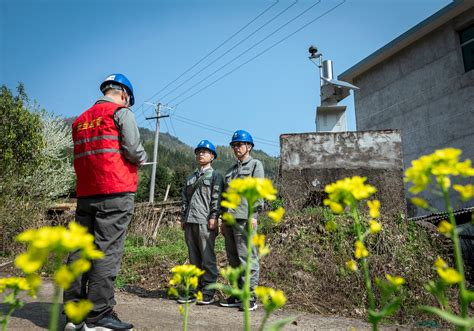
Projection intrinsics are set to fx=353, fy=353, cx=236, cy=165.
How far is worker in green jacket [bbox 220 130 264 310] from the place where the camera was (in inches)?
142

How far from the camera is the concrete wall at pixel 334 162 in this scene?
6195 millimetres

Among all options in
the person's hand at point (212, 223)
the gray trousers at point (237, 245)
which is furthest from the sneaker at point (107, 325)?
the person's hand at point (212, 223)

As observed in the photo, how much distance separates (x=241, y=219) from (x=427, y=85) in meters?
10.8

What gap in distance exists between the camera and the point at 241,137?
4.19 metres

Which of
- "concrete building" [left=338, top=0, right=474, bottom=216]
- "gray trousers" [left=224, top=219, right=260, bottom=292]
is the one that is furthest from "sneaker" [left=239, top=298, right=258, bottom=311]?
"concrete building" [left=338, top=0, right=474, bottom=216]

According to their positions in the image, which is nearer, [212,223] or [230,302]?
[230,302]

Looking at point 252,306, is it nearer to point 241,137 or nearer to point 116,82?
point 241,137

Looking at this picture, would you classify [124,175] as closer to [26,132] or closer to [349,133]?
[349,133]

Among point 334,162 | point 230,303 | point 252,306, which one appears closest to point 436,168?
point 252,306

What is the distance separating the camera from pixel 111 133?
2705mm

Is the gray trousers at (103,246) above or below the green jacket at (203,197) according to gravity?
below

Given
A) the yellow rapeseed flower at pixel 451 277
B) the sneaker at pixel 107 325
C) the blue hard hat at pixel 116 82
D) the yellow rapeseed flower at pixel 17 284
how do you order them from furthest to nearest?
the blue hard hat at pixel 116 82 < the sneaker at pixel 107 325 < the yellow rapeseed flower at pixel 17 284 < the yellow rapeseed flower at pixel 451 277

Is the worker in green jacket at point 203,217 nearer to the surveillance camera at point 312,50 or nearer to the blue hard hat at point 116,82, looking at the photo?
the blue hard hat at point 116,82

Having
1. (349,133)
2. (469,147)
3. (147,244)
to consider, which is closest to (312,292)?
(349,133)
